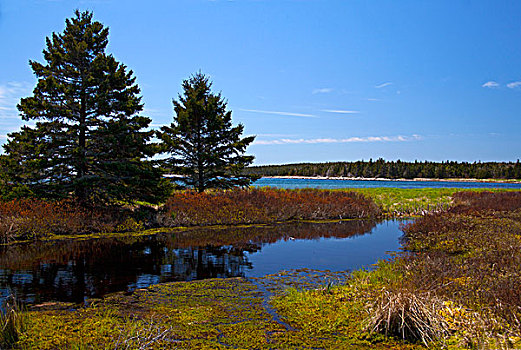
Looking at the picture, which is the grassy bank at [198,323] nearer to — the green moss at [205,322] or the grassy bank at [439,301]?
the green moss at [205,322]

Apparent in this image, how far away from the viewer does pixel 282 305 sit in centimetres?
955

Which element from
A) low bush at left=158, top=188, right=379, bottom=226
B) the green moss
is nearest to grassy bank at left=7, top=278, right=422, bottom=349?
the green moss

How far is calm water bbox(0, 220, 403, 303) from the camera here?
465 inches

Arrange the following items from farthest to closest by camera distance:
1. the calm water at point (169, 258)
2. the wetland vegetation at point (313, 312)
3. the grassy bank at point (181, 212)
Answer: the grassy bank at point (181, 212)
the calm water at point (169, 258)
the wetland vegetation at point (313, 312)

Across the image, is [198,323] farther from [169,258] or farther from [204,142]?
[204,142]

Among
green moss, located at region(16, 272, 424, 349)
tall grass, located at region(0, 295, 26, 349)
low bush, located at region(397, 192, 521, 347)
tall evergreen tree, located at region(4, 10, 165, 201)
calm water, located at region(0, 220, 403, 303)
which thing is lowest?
calm water, located at region(0, 220, 403, 303)

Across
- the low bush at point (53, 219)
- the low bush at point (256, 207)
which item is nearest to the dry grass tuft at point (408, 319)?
the low bush at point (53, 219)

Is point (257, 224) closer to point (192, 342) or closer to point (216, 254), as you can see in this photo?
point (216, 254)

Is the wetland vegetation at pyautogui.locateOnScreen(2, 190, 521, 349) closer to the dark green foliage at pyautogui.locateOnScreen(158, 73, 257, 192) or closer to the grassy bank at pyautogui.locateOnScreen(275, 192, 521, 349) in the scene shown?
the grassy bank at pyautogui.locateOnScreen(275, 192, 521, 349)

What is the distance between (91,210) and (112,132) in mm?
4321

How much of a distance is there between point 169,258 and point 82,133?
10621mm

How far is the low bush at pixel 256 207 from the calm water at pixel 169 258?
1724 mm

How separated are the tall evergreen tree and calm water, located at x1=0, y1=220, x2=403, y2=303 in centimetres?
402

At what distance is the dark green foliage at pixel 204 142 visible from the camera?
30.5 m
